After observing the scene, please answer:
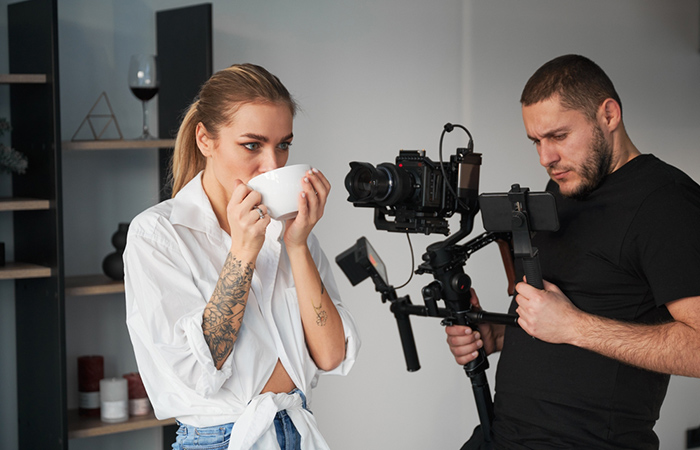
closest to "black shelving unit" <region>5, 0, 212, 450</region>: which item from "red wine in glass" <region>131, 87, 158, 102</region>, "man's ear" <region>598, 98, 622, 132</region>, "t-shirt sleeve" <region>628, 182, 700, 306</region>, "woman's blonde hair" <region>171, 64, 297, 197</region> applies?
"red wine in glass" <region>131, 87, 158, 102</region>

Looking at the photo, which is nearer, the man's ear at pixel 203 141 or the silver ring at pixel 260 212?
the silver ring at pixel 260 212

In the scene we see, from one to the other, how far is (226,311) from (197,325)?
51 millimetres

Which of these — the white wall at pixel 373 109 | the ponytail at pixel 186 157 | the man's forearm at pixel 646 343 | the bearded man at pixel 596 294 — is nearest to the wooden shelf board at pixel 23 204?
the white wall at pixel 373 109

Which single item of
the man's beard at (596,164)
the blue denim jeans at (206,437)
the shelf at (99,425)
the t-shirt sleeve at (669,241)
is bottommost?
the shelf at (99,425)

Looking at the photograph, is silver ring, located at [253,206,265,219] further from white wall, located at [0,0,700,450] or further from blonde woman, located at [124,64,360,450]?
white wall, located at [0,0,700,450]

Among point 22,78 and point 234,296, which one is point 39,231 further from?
point 234,296

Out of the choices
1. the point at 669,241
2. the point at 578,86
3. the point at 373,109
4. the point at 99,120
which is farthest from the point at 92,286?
the point at 669,241

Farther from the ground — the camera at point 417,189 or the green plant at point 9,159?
the green plant at point 9,159

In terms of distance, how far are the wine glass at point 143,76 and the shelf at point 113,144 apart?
0.14 m

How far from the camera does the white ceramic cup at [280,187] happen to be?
1.19m

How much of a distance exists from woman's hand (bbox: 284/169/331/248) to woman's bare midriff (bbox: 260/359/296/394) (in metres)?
0.22

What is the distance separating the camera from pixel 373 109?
2893 millimetres

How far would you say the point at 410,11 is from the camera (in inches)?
115

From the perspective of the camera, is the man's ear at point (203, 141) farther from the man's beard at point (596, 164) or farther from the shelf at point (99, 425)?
the shelf at point (99, 425)
